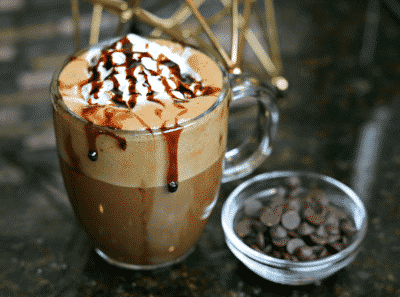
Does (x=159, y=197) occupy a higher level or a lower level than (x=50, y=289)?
higher

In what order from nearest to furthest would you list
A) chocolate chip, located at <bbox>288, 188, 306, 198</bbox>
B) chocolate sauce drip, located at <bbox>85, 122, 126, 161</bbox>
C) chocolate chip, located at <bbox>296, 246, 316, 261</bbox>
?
chocolate sauce drip, located at <bbox>85, 122, 126, 161</bbox>, chocolate chip, located at <bbox>296, 246, 316, 261</bbox>, chocolate chip, located at <bbox>288, 188, 306, 198</bbox>

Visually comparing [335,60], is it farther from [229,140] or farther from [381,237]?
[381,237]

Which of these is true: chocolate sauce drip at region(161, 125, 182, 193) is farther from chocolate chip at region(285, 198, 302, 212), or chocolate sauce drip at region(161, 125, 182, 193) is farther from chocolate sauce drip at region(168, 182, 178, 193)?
chocolate chip at region(285, 198, 302, 212)

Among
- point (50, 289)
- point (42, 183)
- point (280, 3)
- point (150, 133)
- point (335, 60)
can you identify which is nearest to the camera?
point (150, 133)

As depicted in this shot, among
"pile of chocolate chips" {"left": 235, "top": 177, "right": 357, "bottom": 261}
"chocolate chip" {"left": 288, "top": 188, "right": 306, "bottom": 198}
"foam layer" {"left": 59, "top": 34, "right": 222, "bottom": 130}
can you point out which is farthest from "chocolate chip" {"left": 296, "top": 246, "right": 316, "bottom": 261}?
"foam layer" {"left": 59, "top": 34, "right": 222, "bottom": 130}

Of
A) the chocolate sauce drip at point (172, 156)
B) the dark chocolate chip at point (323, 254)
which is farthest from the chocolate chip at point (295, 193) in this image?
the chocolate sauce drip at point (172, 156)

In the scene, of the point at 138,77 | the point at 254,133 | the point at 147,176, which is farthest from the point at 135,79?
the point at 254,133

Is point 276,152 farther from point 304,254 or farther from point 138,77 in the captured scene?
point 138,77

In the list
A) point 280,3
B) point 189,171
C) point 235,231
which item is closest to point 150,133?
point 189,171
